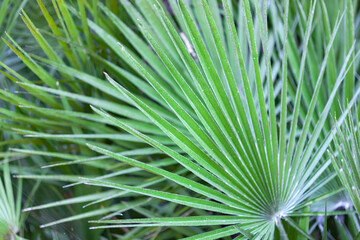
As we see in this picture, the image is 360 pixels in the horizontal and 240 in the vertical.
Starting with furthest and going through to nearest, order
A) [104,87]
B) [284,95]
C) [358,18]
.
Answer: [358,18]
[104,87]
[284,95]

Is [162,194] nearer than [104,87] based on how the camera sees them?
Yes

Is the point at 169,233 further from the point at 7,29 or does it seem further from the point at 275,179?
the point at 7,29

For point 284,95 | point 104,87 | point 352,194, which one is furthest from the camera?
point 104,87

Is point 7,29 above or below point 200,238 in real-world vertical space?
above

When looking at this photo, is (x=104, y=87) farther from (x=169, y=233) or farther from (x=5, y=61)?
(x=169, y=233)

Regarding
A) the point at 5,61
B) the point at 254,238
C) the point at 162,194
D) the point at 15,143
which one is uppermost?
the point at 5,61

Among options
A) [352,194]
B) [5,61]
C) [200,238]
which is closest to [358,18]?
[352,194]
